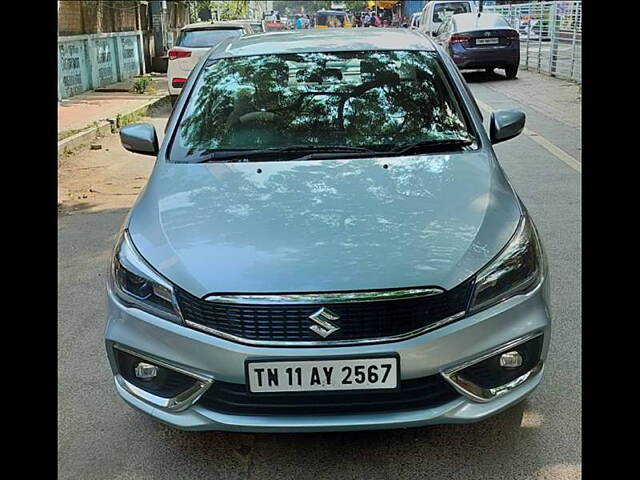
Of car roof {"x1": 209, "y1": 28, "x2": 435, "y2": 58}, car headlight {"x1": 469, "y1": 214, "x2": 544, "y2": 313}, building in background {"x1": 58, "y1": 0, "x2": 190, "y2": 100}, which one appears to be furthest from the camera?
building in background {"x1": 58, "y1": 0, "x2": 190, "y2": 100}

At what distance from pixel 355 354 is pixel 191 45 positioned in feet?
39.4

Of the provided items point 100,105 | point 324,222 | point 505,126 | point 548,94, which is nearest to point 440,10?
point 548,94

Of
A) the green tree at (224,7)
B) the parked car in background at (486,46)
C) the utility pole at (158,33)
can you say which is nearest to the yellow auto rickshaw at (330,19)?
the green tree at (224,7)

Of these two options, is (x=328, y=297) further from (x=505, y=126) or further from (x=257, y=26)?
(x=257, y=26)

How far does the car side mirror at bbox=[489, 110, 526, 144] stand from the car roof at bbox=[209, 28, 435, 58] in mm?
557

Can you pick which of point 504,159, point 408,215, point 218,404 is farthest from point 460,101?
point 504,159

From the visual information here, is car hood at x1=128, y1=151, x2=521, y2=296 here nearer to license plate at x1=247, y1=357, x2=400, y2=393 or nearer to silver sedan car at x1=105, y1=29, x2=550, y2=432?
silver sedan car at x1=105, y1=29, x2=550, y2=432

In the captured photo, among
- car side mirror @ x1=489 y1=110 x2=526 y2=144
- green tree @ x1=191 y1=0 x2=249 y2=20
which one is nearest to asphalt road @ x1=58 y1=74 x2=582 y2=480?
car side mirror @ x1=489 y1=110 x2=526 y2=144

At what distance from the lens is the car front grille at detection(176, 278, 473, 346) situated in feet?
7.69

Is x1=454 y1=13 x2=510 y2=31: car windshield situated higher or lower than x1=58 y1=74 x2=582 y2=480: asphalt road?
higher

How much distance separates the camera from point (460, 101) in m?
3.66
